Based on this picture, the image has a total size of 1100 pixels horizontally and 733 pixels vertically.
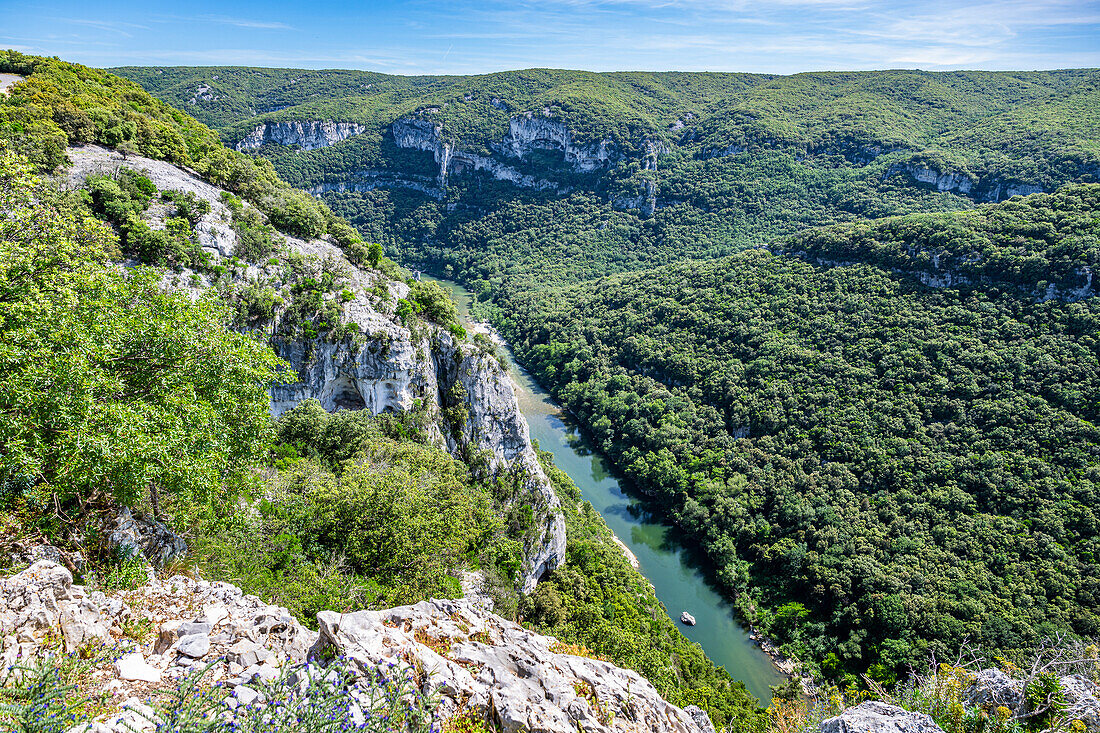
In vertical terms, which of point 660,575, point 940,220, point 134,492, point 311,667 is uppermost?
point 940,220

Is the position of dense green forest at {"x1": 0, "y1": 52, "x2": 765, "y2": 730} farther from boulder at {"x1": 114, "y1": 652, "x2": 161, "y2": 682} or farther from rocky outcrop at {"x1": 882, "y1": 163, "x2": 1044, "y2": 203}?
rocky outcrop at {"x1": 882, "y1": 163, "x2": 1044, "y2": 203}

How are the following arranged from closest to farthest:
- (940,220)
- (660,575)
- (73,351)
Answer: (73,351), (660,575), (940,220)

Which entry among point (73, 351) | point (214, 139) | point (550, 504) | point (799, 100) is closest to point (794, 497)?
point (550, 504)

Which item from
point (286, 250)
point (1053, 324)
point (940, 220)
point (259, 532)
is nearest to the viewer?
point (259, 532)

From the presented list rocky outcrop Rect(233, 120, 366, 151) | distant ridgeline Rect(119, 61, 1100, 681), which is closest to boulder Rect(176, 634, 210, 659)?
distant ridgeline Rect(119, 61, 1100, 681)

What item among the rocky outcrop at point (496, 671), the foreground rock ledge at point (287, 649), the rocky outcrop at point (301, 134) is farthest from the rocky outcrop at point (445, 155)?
the foreground rock ledge at point (287, 649)

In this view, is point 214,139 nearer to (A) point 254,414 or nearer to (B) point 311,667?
(A) point 254,414
